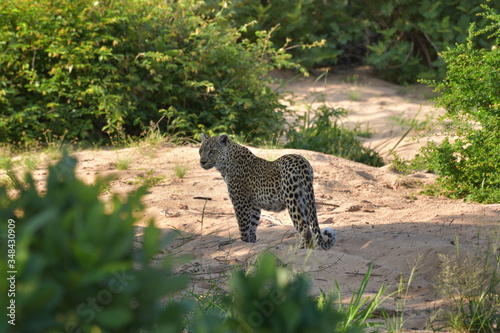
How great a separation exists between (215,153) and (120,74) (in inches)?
187

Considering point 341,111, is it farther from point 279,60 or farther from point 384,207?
point 384,207

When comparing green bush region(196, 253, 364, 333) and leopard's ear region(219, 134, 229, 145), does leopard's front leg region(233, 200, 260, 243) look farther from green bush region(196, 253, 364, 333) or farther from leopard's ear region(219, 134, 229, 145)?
green bush region(196, 253, 364, 333)

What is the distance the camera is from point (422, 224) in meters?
6.67

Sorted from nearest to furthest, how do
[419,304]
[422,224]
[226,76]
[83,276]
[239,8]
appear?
[83,276], [419,304], [422,224], [226,76], [239,8]

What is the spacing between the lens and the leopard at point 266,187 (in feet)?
19.5

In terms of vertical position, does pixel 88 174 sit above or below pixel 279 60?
below

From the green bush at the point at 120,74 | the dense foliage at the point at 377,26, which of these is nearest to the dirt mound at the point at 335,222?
the green bush at the point at 120,74

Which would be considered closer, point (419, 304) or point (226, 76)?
point (419, 304)

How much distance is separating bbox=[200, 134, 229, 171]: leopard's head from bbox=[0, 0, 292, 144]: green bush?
3.46 meters

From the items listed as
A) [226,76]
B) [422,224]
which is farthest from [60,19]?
[422,224]

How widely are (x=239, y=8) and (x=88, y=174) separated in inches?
382

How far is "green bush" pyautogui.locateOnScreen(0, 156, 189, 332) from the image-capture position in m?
1.62

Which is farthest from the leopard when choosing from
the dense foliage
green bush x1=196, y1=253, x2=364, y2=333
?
the dense foliage

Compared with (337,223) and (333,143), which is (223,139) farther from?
(333,143)
